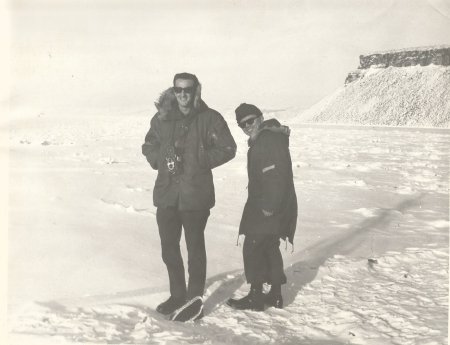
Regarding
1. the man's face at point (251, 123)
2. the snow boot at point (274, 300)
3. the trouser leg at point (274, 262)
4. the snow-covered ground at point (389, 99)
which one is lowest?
the snow boot at point (274, 300)

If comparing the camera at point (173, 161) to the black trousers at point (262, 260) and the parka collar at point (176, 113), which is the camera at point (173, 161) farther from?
the black trousers at point (262, 260)

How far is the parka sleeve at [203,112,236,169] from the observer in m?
2.88

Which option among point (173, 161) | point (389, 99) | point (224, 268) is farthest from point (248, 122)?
point (389, 99)

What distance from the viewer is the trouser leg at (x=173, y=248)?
2977mm

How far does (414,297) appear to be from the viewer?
3.43 meters

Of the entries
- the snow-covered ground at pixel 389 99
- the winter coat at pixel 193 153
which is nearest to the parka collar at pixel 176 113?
the winter coat at pixel 193 153

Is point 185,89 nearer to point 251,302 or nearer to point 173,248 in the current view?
point 173,248

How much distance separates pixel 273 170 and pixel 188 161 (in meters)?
0.53

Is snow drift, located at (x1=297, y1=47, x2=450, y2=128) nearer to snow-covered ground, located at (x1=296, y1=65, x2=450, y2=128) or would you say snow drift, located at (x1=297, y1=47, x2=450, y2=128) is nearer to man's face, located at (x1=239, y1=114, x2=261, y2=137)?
snow-covered ground, located at (x1=296, y1=65, x2=450, y2=128)

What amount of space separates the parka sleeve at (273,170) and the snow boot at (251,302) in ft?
1.78

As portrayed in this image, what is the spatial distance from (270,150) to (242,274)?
1.18 m

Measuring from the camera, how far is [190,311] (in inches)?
114

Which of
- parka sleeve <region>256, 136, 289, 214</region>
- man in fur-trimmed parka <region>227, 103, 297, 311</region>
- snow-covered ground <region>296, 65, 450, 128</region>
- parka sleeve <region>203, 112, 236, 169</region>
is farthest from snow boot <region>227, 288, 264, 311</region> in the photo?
snow-covered ground <region>296, 65, 450, 128</region>

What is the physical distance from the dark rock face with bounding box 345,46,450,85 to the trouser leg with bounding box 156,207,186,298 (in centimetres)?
4933
